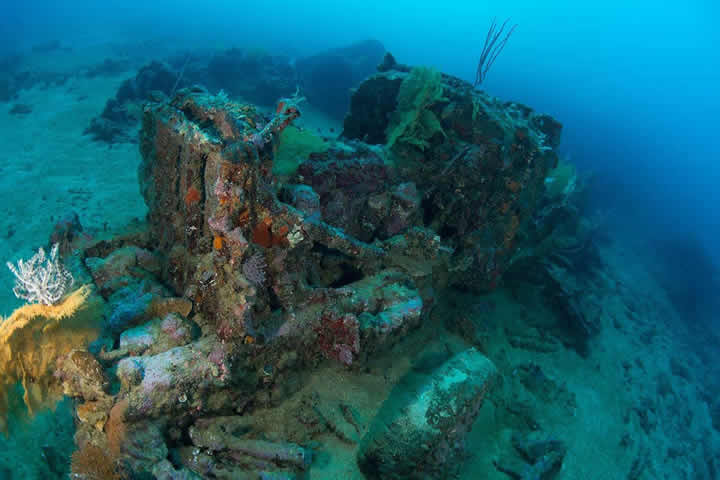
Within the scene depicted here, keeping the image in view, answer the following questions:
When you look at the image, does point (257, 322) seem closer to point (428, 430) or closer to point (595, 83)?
point (428, 430)

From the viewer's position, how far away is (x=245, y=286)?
11.3 ft

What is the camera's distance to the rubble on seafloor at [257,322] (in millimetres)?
3121

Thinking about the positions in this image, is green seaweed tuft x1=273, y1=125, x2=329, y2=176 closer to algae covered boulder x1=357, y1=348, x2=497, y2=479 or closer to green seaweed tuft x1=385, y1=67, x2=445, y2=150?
green seaweed tuft x1=385, y1=67, x2=445, y2=150

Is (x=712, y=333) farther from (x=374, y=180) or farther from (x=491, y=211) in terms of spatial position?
(x=374, y=180)

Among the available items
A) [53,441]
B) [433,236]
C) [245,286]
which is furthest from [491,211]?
[53,441]

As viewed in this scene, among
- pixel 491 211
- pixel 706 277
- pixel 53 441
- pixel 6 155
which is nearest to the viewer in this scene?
pixel 53 441

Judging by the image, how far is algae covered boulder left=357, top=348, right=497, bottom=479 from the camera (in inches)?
132

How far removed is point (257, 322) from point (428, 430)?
77.7 inches

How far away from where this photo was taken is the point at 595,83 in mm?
74562

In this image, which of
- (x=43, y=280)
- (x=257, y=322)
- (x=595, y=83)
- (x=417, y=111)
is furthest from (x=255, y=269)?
(x=595, y=83)

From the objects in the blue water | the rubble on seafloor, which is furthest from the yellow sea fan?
the blue water

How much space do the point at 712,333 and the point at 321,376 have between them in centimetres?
1710

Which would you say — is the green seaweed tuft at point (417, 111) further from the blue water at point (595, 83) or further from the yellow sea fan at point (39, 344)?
the blue water at point (595, 83)

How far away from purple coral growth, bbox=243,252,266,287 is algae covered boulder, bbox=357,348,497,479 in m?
1.91
